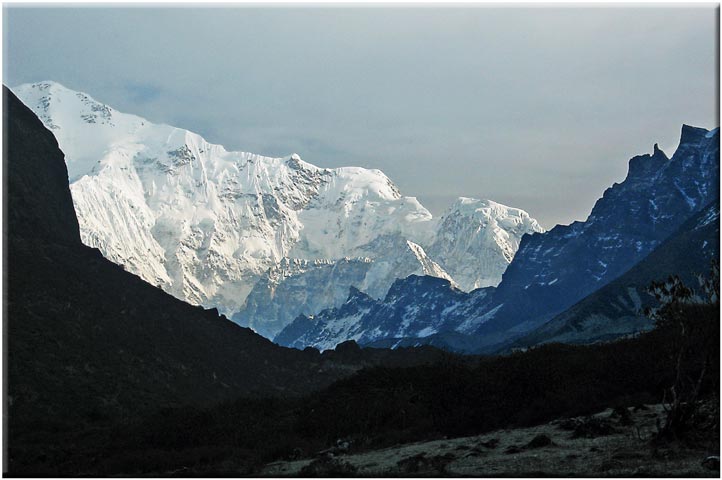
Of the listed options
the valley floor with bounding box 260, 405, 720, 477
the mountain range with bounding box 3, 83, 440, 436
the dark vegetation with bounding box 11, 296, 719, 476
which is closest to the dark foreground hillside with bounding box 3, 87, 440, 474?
the mountain range with bounding box 3, 83, 440, 436

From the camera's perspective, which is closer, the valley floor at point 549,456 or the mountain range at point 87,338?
the valley floor at point 549,456

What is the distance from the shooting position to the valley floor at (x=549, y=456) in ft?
127

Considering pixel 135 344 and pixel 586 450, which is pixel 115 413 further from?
pixel 586 450

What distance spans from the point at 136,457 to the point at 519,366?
Result: 99.8 feet

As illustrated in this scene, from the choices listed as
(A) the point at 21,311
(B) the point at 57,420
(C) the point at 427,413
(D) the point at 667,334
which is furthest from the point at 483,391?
(A) the point at 21,311

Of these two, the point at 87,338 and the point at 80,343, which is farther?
the point at 87,338

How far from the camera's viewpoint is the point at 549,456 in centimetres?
4306

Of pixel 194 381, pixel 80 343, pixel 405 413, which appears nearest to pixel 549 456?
pixel 405 413

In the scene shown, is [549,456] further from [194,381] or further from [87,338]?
[194,381]

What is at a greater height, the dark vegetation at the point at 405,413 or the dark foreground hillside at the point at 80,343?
the dark foreground hillside at the point at 80,343

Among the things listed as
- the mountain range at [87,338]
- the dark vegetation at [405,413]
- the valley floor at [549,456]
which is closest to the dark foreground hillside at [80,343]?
the mountain range at [87,338]

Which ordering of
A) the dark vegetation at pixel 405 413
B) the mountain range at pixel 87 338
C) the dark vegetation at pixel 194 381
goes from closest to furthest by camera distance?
Result: 1. the dark vegetation at pixel 405 413
2. the dark vegetation at pixel 194 381
3. the mountain range at pixel 87 338

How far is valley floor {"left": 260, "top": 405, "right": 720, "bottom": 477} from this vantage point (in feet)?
127

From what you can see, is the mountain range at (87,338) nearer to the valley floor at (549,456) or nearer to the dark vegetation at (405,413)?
the dark vegetation at (405,413)
